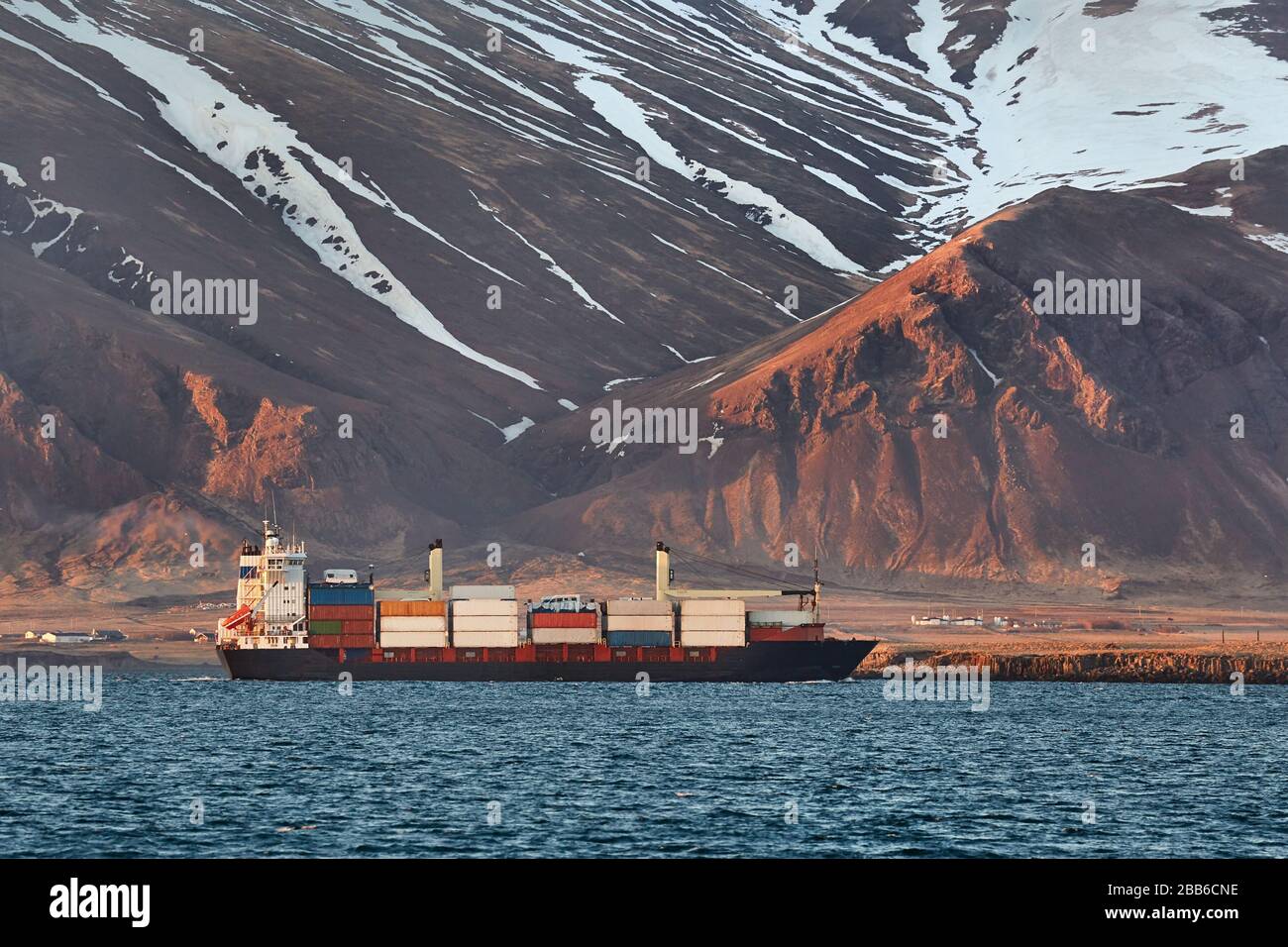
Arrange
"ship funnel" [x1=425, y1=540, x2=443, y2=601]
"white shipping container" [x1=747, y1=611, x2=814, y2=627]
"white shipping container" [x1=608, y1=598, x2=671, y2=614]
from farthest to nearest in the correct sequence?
"ship funnel" [x1=425, y1=540, x2=443, y2=601]
"white shipping container" [x1=747, y1=611, x2=814, y2=627]
"white shipping container" [x1=608, y1=598, x2=671, y2=614]

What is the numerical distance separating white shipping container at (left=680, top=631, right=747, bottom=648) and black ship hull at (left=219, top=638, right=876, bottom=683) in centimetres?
53

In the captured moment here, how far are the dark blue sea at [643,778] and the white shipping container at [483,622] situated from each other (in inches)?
1037

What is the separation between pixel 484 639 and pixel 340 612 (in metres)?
12.5

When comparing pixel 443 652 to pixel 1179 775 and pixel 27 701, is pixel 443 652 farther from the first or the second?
pixel 1179 775

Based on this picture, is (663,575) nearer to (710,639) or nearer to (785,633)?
(710,639)

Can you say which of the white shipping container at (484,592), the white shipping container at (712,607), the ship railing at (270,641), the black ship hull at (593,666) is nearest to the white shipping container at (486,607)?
the white shipping container at (484,592)

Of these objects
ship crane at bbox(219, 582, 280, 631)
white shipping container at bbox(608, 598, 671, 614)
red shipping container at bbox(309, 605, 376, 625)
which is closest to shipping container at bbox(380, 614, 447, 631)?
Result: red shipping container at bbox(309, 605, 376, 625)

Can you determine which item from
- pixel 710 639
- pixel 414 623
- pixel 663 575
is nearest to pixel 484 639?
pixel 414 623

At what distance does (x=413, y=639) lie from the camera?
168 m

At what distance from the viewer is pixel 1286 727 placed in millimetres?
117000

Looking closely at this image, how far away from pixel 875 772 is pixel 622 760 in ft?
38.3

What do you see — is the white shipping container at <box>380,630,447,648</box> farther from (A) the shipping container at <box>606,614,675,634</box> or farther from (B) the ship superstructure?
(A) the shipping container at <box>606,614,675,634</box>

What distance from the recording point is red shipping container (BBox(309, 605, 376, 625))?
168 meters
